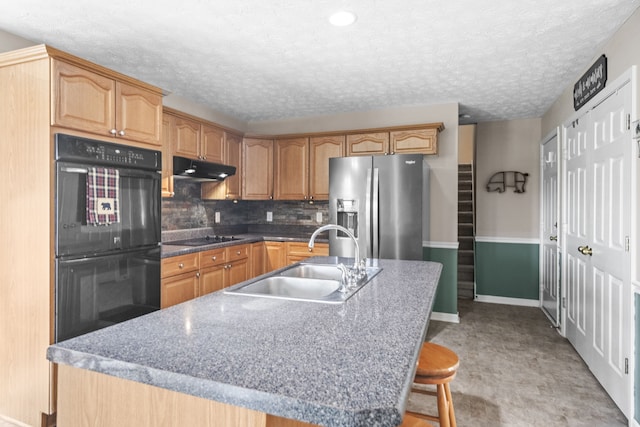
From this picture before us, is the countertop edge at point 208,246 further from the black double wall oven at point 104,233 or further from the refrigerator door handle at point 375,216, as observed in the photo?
the refrigerator door handle at point 375,216

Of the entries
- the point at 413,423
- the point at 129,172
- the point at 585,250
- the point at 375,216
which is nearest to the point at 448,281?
the point at 375,216

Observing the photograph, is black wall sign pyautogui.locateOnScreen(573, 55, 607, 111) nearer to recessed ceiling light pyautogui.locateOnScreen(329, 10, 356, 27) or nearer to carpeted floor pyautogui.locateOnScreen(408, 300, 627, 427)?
recessed ceiling light pyautogui.locateOnScreen(329, 10, 356, 27)

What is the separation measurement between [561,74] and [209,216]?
12.8 feet

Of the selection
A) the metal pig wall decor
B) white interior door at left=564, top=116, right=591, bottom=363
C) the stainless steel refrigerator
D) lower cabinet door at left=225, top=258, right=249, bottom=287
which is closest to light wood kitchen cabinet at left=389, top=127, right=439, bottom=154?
the stainless steel refrigerator

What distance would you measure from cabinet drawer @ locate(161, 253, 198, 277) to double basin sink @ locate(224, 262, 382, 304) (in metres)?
1.38

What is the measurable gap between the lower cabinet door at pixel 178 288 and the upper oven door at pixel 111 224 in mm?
538

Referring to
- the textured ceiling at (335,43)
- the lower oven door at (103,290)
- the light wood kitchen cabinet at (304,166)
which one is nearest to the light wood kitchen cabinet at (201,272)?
the lower oven door at (103,290)

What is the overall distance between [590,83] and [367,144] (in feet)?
6.78

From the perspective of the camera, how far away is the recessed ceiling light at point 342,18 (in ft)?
7.13

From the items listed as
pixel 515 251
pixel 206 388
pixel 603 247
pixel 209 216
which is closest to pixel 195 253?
pixel 209 216

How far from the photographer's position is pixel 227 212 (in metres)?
4.86

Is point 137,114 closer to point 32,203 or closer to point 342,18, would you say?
point 32,203

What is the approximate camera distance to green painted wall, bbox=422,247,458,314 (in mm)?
4090

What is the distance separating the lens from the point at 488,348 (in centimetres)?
333
